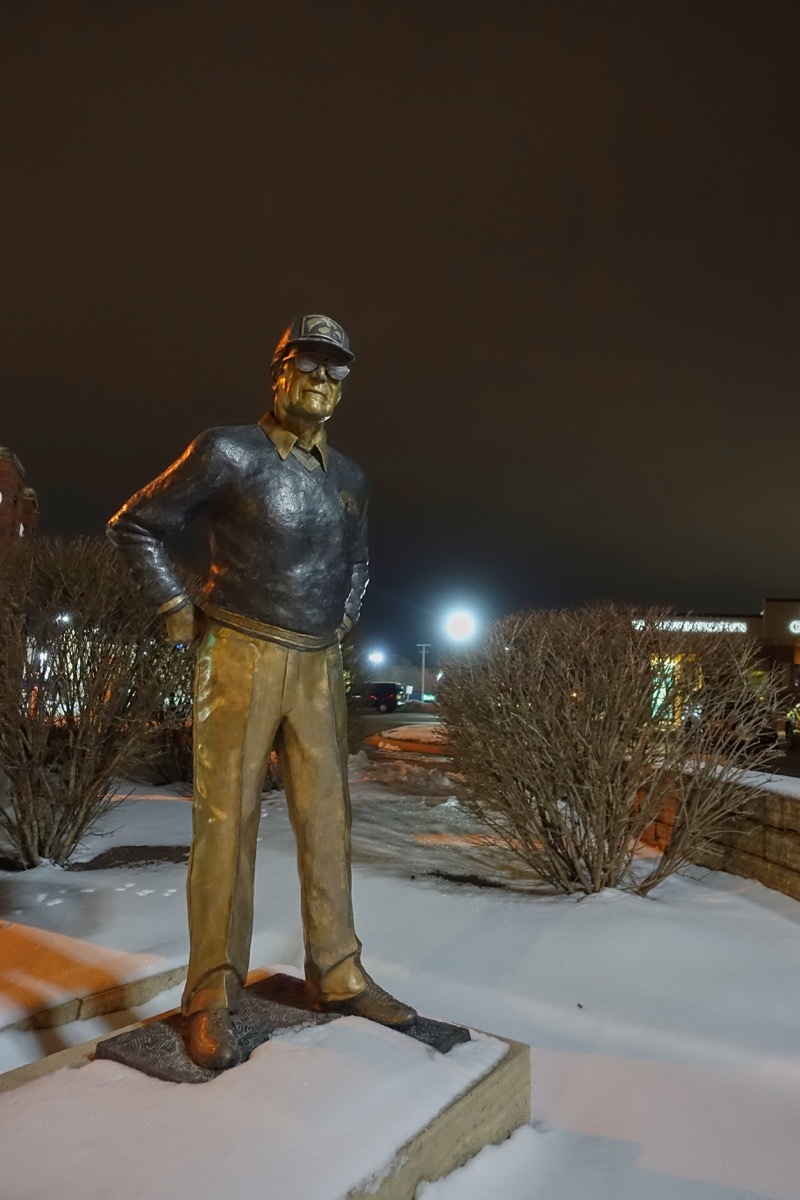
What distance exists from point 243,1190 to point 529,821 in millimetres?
4750

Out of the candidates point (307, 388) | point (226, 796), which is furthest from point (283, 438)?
point (226, 796)

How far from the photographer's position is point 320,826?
350 cm

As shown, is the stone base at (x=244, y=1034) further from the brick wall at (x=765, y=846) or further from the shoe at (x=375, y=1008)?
the brick wall at (x=765, y=846)

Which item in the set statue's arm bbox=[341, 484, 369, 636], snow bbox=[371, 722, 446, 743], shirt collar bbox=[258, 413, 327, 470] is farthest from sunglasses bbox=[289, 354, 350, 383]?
snow bbox=[371, 722, 446, 743]

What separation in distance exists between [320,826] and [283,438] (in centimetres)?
154

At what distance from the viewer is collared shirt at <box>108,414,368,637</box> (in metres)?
3.38

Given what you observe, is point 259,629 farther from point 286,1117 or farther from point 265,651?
point 286,1117

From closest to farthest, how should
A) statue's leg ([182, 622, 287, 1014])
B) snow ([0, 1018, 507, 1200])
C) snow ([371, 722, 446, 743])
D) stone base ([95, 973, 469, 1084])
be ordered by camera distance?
snow ([0, 1018, 507, 1200]) < stone base ([95, 973, 469, 1084]) < statue's leg ([182, 622, 287, 1014]) < snow ([371, 722, 446, 743])

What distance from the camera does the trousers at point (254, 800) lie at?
3.26 m

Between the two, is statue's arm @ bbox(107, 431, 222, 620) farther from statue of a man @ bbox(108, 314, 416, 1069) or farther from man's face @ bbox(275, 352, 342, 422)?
man's face @ bbox(275, 352, 342, 422)

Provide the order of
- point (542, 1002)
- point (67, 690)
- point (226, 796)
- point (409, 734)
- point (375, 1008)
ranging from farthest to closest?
point (409, 734)
point (67, 690)
point (542, 1002)
point (375, 1008)
point (226, 796)

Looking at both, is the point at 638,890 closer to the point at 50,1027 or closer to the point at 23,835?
the point at 50,1027

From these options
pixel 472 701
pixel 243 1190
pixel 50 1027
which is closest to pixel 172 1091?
pixel 243 1190

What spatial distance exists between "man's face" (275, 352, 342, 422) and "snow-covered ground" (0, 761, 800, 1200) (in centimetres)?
233
